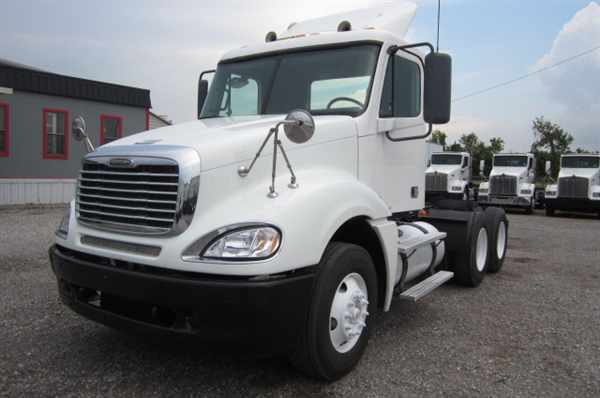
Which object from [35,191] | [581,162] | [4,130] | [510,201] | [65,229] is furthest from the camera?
[510,201]

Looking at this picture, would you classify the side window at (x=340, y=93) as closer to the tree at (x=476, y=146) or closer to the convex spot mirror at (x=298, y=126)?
the convex spot mirror at (x=298, y=126)

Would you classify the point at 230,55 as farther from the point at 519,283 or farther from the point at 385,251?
the point at 519,283

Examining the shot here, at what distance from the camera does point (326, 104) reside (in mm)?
4156

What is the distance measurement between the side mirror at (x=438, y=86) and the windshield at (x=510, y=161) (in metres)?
19.6

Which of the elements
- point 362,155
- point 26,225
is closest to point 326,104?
point 362,155

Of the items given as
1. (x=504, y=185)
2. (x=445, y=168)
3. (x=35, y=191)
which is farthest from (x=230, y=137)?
(x=445, y=168)

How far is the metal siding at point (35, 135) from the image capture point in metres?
15.2

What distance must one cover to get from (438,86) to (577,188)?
1836 cm

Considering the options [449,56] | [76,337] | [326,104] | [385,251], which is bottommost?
[76,337]

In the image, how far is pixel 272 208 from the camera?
9.52 feet

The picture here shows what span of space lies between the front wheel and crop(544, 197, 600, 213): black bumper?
18.7 metres

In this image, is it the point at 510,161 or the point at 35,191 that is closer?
the point at 35,191

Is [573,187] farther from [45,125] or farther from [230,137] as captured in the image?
[230,137]

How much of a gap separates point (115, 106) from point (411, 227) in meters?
15.2
